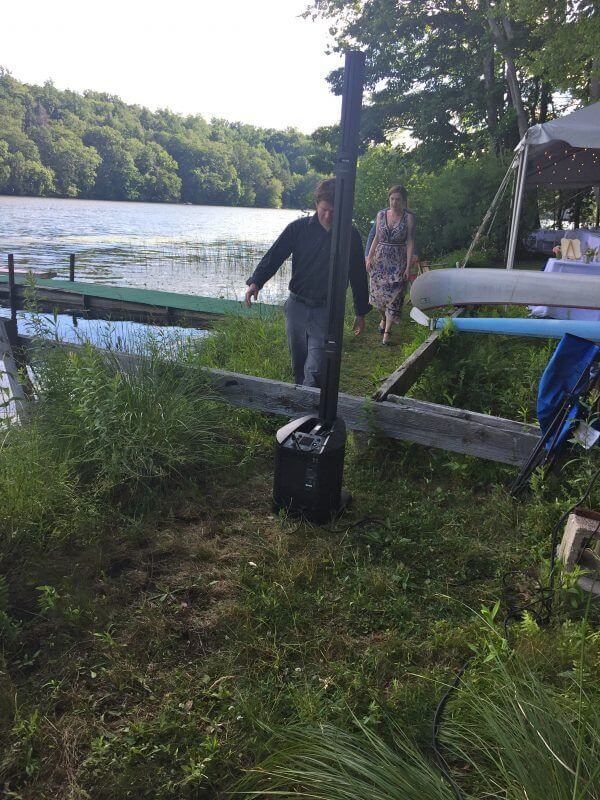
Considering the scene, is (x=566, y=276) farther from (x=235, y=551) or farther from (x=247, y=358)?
(x=235, y=551)

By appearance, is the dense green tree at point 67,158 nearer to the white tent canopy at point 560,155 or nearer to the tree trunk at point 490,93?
the tree trunk at point 490,93

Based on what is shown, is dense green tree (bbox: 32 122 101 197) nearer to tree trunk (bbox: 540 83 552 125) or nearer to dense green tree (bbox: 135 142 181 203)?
dense green tree (bbox: 135 142 181 203)

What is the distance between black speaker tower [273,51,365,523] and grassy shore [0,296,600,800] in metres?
0.15

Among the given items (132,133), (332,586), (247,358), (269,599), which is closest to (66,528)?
(269,599)

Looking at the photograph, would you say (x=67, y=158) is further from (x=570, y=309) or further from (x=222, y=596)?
(x=222, y=596)

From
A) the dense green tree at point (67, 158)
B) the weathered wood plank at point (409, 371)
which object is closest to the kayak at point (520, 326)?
the weathered wood plank at point (409, 371)

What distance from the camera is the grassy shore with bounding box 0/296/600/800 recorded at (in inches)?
75.2

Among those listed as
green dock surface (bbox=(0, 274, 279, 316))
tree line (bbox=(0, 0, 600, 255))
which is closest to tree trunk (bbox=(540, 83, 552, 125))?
tree line (bbox=(0, 0, 600, 255))

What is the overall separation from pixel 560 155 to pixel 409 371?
10.8 meters

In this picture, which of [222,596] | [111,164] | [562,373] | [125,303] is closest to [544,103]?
[125,303]

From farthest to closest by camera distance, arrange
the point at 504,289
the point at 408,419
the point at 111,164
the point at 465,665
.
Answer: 1. the point at 111,164
2. the point at 504,289
3. the point at 408,419
4. the point at 465,665

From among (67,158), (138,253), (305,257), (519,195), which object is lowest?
(138,253)

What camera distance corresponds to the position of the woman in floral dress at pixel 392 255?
682 centimetres

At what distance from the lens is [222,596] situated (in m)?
2.68
